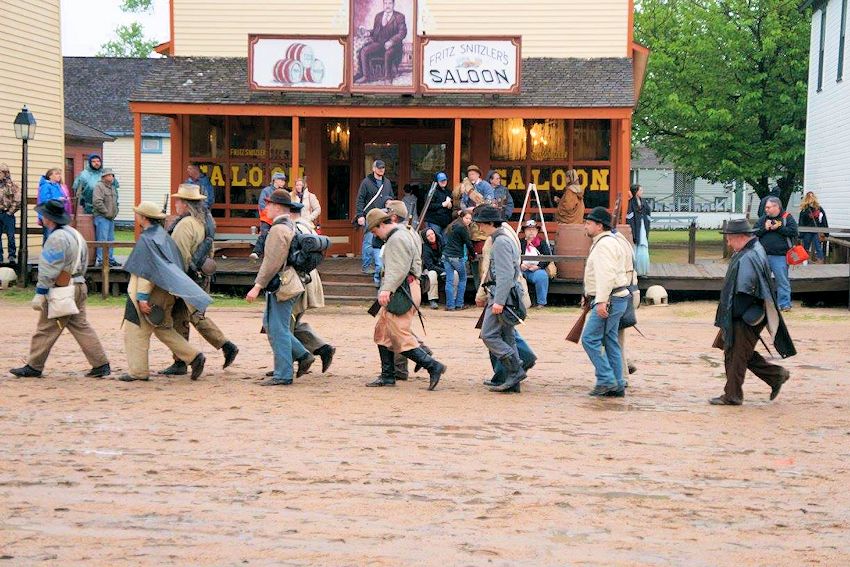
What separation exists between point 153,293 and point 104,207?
382 inches

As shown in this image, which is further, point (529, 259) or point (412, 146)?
point (412, 146)

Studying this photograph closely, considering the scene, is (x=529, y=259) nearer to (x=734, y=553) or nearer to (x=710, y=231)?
(x=734, y=553)

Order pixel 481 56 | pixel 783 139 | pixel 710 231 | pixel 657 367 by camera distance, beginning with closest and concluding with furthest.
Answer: pixel 657 367 < pixel 481 56 < pixel 783 139 < pixel 710 231

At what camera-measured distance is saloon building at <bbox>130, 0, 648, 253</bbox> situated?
21.0 metres

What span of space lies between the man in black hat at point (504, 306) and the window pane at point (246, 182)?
12173 mm

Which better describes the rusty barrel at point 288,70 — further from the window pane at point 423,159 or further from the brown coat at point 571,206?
the brown coat at point 571,206

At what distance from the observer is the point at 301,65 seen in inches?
835

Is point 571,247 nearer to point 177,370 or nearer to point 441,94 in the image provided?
point 441,94

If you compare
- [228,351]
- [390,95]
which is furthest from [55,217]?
[390,95]

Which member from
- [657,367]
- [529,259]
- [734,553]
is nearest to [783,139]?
[529,259]

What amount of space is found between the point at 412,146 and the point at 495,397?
1290 centimetres

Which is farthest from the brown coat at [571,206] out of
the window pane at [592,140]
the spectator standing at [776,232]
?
the spectator standing at [776,232]

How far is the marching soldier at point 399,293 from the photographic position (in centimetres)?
1129

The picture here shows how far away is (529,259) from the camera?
64.2ft
